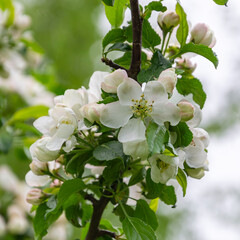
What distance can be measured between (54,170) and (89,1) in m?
4.85

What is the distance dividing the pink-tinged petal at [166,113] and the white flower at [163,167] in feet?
0.19

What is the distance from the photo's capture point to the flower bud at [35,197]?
875mm

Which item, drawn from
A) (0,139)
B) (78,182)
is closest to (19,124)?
(0,139)

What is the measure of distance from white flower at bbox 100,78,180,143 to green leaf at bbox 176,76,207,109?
0.11m

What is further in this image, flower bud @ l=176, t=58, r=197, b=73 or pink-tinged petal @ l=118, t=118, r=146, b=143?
flower bud @ l=176, t=58, r=197, b=73

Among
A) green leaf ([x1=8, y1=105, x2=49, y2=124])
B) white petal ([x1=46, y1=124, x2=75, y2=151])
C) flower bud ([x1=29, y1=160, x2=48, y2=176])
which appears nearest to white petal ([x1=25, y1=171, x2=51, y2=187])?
flower bud ([x1=29, y1=160, x2=48, y2=176])

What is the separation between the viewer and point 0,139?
1617 millimetres

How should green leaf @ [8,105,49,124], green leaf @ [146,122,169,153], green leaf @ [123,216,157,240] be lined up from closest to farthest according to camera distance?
green leaf @ [146,122,169,153] < green leaf @ [123,216,157,240] < green leaf @ [8,105,49,124]

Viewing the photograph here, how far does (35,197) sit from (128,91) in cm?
30

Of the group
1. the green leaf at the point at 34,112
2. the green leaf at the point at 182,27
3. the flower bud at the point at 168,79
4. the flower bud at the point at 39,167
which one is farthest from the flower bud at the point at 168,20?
the green leaf at the point at 34,112

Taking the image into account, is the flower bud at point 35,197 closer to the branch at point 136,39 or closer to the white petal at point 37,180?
the white petal at point 37,180

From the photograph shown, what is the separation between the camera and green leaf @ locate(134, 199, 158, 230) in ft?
2.77

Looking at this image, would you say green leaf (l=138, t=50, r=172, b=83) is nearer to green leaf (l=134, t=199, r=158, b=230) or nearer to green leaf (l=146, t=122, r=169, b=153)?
green leaf (l=146, t=122, r=169, b=153)

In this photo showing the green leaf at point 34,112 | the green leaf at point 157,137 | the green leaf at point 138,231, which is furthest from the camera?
the green leaf at point 34,112
